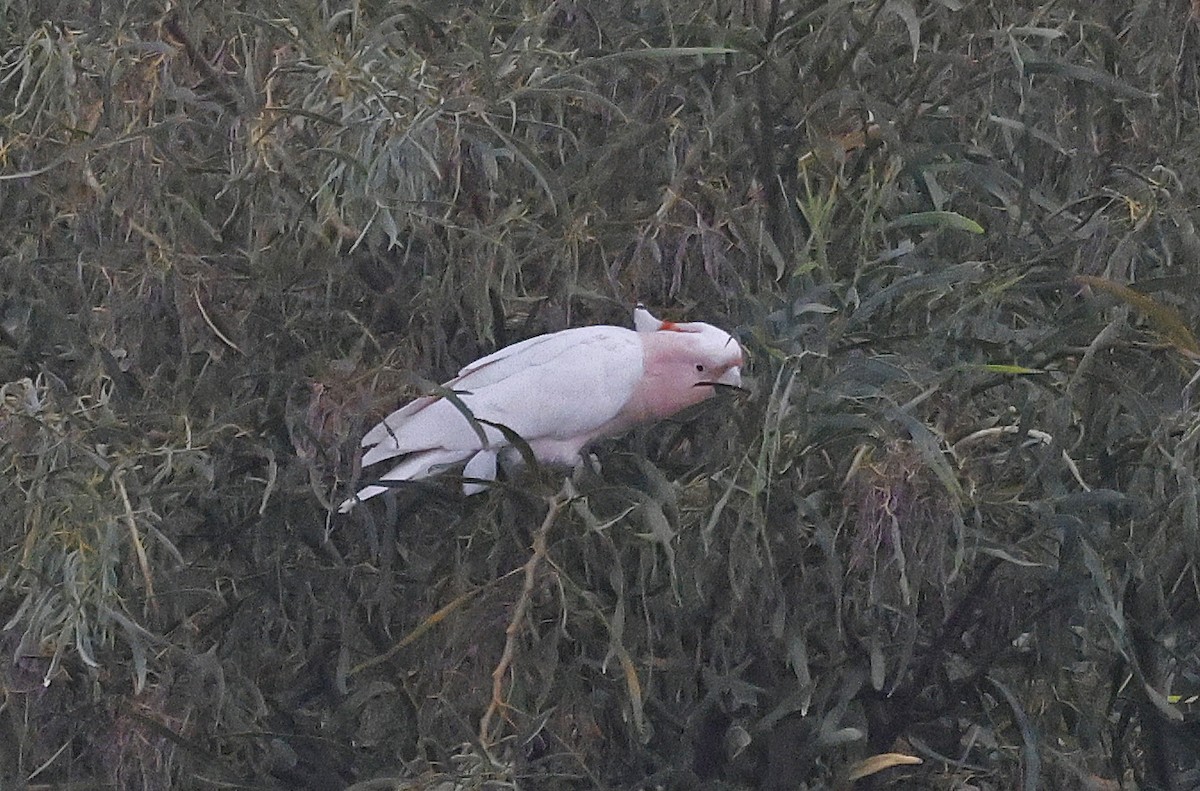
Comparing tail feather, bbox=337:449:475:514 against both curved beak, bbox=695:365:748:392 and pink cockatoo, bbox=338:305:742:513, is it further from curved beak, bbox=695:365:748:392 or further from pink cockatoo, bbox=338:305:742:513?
curved beak, bbox=695:365:748:392

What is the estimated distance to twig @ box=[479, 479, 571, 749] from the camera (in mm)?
1060

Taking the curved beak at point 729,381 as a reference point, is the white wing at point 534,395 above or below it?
below

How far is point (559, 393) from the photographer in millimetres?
1356

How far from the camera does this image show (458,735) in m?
1.25

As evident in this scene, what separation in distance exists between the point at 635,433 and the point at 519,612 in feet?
1.15

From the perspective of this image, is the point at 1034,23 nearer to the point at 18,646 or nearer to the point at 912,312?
the point at 912,312

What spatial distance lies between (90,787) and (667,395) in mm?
578

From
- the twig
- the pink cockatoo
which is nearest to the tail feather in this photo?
the pink cockatoo

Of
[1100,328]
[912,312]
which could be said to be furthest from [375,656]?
[1100,328]

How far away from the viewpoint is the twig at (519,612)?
3.48 ft

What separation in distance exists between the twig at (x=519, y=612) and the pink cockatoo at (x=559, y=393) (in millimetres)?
114

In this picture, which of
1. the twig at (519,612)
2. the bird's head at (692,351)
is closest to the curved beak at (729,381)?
the bird's head at (692,351)

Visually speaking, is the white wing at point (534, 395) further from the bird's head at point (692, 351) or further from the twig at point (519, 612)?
the twig at point (519, 612)

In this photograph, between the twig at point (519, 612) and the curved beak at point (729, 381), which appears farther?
the curved beak at point (729, 381)
